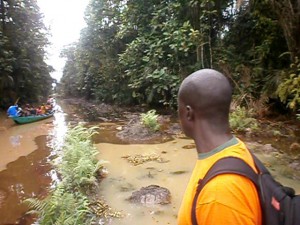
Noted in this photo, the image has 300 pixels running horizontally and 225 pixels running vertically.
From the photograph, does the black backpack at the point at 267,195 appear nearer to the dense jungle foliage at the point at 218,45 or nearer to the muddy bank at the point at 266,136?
the muddy bank at the point at 266,136

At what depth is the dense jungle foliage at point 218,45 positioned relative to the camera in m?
8.09

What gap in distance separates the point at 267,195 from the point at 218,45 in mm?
12751

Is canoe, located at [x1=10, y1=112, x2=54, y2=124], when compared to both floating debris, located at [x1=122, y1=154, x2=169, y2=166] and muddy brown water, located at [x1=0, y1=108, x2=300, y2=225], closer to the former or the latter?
muddy brown water, located at [x1=0, y1=108, x2=300, y2=225]

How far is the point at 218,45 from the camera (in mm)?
13172

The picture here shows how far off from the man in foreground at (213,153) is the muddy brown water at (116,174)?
364 centimetres

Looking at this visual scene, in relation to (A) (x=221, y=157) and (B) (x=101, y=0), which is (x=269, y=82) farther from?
(B) (x=101, y=0)

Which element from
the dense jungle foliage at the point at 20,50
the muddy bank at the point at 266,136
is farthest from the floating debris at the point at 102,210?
the dense jungle foliage at the point at 20,50

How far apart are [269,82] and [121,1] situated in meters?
11.5

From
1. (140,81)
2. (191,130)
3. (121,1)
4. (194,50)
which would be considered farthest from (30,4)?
(191,130)

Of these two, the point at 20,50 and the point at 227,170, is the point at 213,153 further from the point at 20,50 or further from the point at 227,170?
the point at 20,50

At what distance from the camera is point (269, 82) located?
33.1 feet

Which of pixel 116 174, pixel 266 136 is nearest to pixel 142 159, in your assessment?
pixel 116 174

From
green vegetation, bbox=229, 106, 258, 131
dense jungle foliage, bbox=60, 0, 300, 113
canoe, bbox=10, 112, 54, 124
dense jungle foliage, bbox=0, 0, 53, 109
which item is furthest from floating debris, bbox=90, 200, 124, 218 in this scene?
dense jungle foliage, bbox=0, 0, 53, 109

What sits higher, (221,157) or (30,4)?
(30,4)
